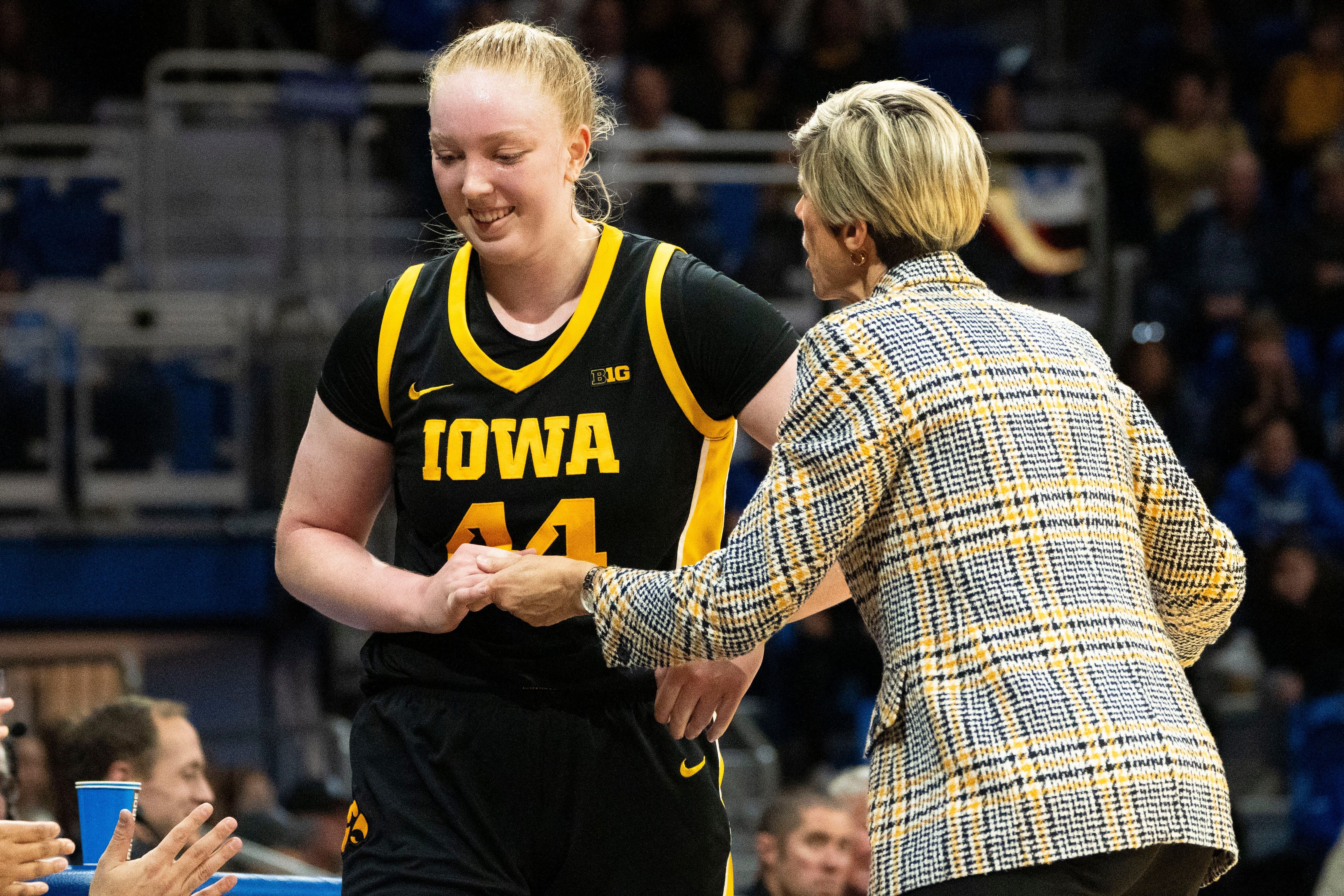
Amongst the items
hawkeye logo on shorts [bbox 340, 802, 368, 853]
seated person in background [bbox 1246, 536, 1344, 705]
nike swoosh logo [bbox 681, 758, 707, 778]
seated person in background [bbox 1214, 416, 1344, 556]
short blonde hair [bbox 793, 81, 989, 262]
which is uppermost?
short blonde hair [bbox 793, 81, 989, 262]

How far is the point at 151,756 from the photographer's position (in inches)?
125

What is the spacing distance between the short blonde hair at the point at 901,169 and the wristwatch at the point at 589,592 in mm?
482

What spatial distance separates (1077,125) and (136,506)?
5144mm

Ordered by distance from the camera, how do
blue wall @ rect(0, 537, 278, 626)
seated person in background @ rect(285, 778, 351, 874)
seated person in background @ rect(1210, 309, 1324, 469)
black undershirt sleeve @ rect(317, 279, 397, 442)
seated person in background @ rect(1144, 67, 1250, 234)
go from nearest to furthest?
1. black undershirt sleeve @ rect(317, 279, 397, 442)
2. seated person in background @ rect(285, 778, 351, 874)
3. blue wall @ rect(0, 537, 278, 626)
4. seated person in background @ rect(1210, 309, 1324, 469)
5. seated person in background @ rect(1144, 67, 1250, 234)

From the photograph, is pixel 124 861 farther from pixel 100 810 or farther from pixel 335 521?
pixel 335 521

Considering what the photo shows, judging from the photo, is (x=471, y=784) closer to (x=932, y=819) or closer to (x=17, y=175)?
(x=932, y=819)

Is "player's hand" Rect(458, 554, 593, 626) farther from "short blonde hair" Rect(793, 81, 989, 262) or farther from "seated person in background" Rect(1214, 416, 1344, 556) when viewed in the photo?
"seated person in background" Rect(1214, 416, 1344, 556)

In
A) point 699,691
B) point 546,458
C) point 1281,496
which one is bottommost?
point 1281,496

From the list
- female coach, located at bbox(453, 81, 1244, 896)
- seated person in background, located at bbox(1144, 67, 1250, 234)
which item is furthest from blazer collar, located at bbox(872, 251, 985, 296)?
seated person in background, located at bbox(1144, 67, 1250, 234)

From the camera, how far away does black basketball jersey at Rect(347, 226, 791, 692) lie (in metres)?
2.05

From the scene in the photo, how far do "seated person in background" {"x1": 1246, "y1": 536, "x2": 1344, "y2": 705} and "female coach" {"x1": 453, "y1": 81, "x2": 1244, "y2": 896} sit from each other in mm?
4747

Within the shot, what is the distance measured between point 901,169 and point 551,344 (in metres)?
0.52

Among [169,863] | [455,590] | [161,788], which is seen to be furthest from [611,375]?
[161,788]

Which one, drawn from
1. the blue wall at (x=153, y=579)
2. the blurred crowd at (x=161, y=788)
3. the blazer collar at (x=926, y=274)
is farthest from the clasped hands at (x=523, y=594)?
the blue wall at (x=153, y=579)
